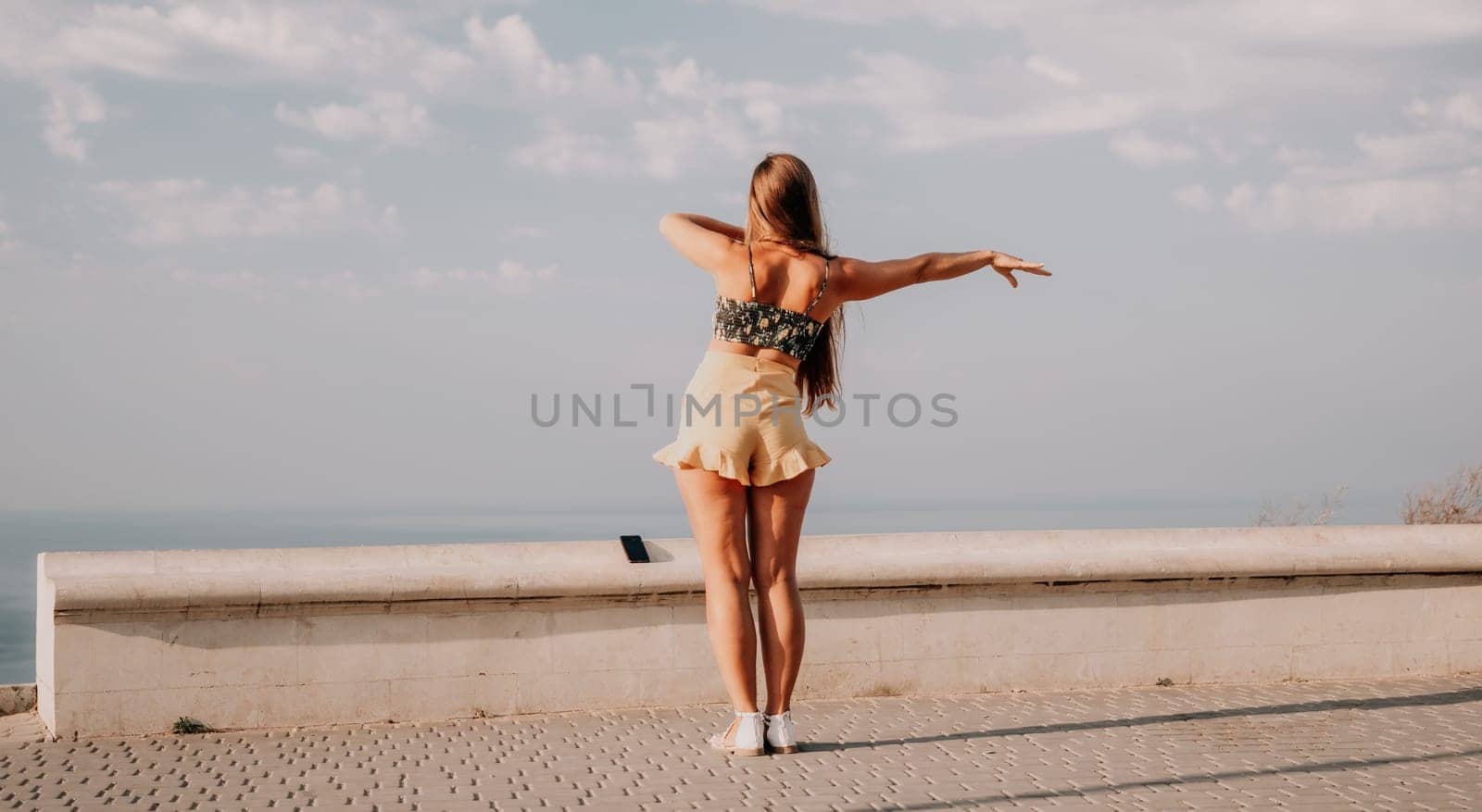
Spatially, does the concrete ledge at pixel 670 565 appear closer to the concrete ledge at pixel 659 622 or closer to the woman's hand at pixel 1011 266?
the concrete ledge at pixel 659 622

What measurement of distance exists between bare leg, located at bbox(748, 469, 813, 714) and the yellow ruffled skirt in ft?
0.28

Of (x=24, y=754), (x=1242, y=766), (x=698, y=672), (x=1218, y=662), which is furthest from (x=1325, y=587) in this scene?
(x=24, y=754)

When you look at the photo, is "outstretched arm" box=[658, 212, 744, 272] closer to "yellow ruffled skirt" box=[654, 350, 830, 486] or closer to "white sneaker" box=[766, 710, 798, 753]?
"yellow ruffled skirt" box=[654, 350, 830, 486]

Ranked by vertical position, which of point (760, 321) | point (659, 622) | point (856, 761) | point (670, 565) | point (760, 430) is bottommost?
point (856, 761)

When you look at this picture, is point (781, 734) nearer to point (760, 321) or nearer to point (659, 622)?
point (659, 622)

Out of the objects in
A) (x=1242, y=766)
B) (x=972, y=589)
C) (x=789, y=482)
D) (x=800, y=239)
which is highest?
(x=800, y=239)

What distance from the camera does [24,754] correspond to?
557 cm

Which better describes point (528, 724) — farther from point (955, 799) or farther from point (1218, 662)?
point (1218, 662)

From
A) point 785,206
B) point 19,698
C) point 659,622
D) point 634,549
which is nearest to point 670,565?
point 659,622

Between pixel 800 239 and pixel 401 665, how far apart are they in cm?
258

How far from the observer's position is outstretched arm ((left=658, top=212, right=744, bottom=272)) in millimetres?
5484

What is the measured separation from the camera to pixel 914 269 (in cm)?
559

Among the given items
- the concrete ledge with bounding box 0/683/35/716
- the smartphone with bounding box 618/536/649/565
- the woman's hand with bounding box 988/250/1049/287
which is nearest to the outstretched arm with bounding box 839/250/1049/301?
the woman's hand with bounding box 988/250/1049/287

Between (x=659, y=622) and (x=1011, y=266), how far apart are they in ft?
7.55
